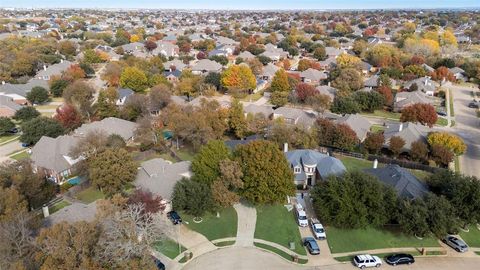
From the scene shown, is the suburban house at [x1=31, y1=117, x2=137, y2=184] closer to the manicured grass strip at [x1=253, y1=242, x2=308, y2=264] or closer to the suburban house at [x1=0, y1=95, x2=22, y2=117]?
the suburban house at [x1=0, y1=95, x2=22, y2=117]

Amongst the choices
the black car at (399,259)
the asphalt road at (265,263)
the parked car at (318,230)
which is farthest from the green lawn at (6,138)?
the black car at (399,259)

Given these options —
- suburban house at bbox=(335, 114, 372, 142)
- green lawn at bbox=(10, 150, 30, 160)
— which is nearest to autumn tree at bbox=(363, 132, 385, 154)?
suburban house at bbox=(335, 114, 372, 142)

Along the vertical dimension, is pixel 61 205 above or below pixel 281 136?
below

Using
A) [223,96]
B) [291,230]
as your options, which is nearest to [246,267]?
[291,230]

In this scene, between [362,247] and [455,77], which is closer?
[362,247]

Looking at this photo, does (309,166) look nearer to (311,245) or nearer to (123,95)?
(311,245)

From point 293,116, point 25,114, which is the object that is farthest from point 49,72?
point 293,116

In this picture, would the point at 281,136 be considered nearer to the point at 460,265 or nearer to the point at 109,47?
the point at 460,265

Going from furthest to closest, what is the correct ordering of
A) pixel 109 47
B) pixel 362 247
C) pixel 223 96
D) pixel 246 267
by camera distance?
pixel 109 47 < pixel 223 96 < pixel 362 247 < pixel 246 267
